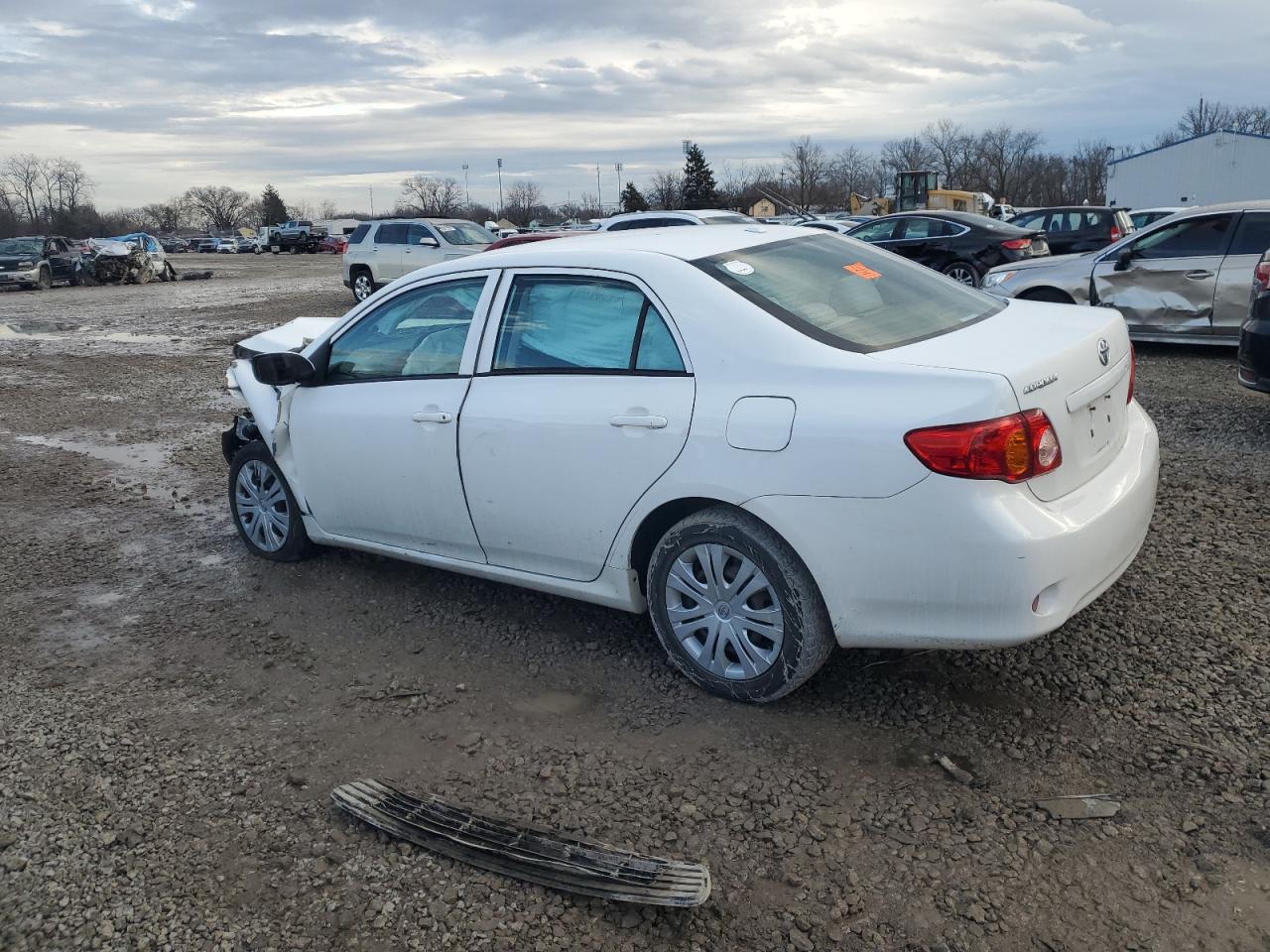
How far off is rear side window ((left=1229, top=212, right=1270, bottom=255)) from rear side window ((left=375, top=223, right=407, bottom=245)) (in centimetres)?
1560

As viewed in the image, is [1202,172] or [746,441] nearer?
[746,441]

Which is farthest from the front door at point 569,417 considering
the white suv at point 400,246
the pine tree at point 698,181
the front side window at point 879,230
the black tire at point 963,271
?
the pine tree at point 698,181

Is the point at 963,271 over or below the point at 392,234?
below

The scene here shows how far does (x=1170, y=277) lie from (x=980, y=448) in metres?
8.33

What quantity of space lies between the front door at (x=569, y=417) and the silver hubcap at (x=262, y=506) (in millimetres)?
1607

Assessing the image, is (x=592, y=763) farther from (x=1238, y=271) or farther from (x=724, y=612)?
(x=1238, y=271)

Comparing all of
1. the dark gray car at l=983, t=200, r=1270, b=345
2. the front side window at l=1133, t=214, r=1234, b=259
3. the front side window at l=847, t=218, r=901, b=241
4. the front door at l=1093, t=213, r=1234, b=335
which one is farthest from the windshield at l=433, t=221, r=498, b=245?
the front side window at l=1133, t=214, r=1234, b=259

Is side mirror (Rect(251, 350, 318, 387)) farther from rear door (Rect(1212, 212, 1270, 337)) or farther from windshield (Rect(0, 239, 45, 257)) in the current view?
windshield (Rect(0, 239, 45, 257))

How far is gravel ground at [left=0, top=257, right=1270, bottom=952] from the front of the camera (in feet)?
8.69

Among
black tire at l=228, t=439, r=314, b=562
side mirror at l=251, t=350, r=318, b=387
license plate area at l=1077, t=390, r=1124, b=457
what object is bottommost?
black tire at l=228, t=439, r=314, b=562

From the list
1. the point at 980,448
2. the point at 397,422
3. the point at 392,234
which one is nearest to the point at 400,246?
the point at 392,234

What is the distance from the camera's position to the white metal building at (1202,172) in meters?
51.9

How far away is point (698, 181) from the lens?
182 ft

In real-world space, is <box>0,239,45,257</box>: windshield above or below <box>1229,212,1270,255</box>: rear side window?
above
